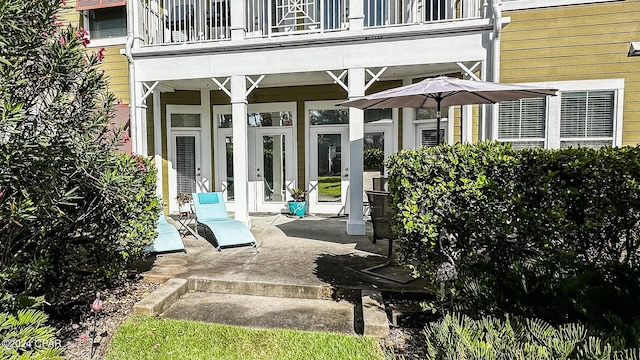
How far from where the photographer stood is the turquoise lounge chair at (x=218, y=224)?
5.75m

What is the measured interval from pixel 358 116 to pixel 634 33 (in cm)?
459

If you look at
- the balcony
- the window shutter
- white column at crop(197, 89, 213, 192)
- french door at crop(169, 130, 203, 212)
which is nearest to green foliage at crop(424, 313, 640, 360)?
the balcony

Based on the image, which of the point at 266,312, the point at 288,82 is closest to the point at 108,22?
the point at 288,82

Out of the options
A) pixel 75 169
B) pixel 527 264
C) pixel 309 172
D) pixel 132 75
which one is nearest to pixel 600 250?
pixel 527 264

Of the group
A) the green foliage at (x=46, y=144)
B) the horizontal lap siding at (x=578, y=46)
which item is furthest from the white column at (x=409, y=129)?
the green foliage at (x=46, y=144)

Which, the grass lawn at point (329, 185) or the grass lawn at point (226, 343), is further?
the grass lawn at point (329, 185)

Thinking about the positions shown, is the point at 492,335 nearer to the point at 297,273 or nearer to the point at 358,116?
the point at 297,273

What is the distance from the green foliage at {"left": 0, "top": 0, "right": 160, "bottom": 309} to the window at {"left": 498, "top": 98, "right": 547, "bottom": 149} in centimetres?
610

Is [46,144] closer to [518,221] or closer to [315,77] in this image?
[518,221]

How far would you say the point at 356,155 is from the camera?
21.2 ft

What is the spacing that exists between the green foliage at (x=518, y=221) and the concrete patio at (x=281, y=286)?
824mm

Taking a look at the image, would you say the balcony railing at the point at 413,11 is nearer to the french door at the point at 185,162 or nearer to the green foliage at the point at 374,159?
the green foliage at the point at 374,159

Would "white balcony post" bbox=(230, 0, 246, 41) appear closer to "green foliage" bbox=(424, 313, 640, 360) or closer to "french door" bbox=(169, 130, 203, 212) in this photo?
"french door" bbox=(169, 130, 203, 212)

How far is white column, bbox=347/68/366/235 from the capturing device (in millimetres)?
6465
